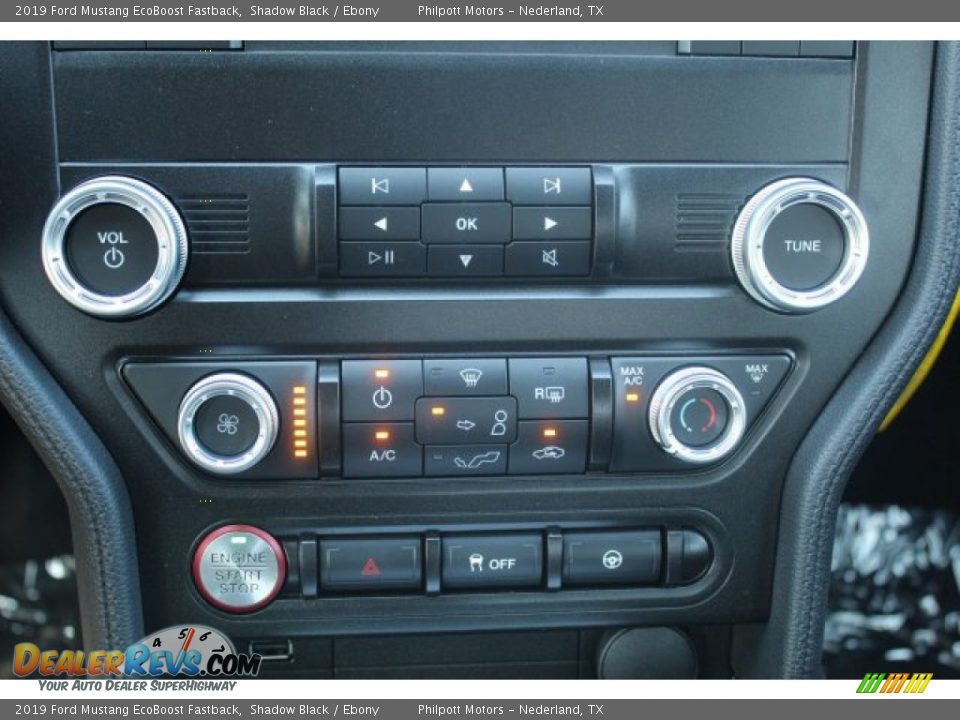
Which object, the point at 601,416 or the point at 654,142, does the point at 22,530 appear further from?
the point at 654,142

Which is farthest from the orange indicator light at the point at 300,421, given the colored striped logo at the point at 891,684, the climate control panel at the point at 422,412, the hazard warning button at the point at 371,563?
the colored striped logo at the point at 891,684

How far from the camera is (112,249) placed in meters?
0.80

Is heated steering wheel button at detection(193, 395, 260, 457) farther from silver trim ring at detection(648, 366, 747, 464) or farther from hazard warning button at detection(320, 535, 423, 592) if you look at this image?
silver trim ring at detection(648, 366, 747, 464)

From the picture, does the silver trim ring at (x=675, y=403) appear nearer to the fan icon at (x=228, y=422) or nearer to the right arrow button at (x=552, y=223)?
the right arrow button at (x=552, y=223)

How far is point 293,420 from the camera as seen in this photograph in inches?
32.9

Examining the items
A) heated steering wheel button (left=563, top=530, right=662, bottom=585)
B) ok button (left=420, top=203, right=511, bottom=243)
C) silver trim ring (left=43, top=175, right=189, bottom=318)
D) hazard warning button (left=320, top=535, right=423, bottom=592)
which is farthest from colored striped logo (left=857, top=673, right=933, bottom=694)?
silver trim ring (left=43, top=175, right=189, bottom=318)

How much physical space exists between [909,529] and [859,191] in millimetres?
572

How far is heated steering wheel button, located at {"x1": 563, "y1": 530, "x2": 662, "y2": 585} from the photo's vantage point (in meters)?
0.89

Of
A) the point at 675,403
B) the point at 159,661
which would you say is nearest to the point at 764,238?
the point at 675,403

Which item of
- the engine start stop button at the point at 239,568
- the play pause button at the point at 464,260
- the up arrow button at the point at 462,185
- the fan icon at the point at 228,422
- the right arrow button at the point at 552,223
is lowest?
the engine start stop button at the point at 239,568

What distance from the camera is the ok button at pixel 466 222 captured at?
0.80 meters

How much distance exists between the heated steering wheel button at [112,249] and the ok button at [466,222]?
0.24 metres

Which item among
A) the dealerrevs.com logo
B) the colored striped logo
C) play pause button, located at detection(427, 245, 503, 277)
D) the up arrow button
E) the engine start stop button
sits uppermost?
the up arrow button

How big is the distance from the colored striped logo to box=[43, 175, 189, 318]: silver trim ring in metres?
0.78
